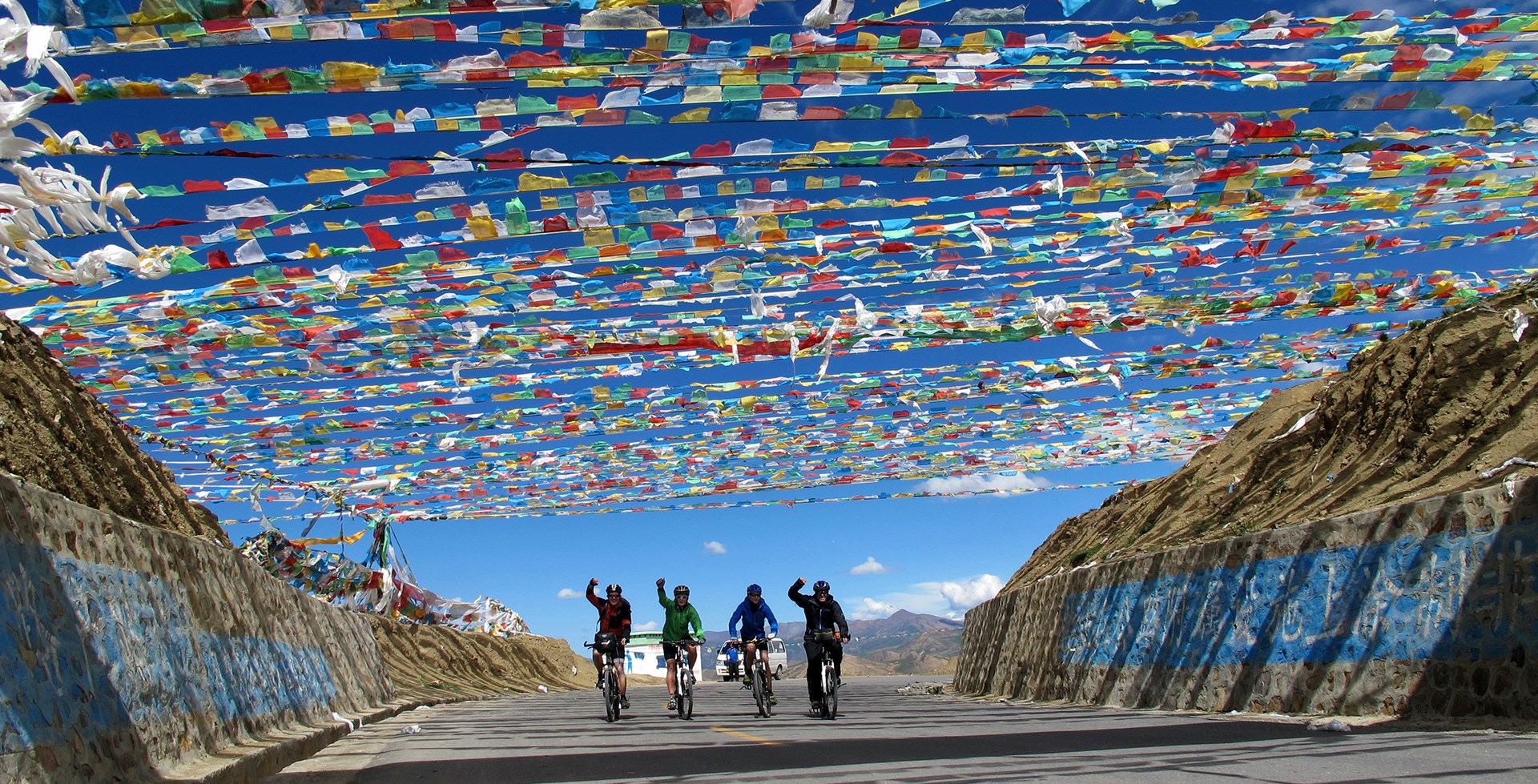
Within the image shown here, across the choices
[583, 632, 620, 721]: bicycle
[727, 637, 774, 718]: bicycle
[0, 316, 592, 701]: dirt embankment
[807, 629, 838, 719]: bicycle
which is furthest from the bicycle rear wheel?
[0, 316, 592, 701]: dirt embankment

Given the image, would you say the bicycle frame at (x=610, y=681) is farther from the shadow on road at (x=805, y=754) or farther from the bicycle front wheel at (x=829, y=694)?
the shadow on road at (x=805, y=754)

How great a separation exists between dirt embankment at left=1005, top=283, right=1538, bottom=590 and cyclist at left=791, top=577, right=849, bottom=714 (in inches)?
182

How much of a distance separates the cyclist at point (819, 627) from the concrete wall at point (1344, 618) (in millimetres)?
3728

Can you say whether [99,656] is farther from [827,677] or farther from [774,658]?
[774,658]

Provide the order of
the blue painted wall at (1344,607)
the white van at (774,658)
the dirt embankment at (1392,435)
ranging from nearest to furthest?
1. the blue painted wall at (1344,607)
2. the dirt embankment at (1392,435)
3. the white van at (774,658)

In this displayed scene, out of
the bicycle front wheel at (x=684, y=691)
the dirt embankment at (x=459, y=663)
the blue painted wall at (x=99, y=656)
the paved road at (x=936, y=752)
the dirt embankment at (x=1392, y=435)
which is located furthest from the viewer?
the dirt embankment at (x=459, y=663)

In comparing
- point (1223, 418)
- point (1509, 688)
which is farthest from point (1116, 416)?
point (1509, 688)

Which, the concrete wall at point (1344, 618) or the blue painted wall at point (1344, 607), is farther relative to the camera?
the blue painted wall at point (1344, 607)

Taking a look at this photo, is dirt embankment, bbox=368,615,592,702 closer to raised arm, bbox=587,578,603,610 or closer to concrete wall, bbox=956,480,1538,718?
raised arm, bbox=587,578,603,610

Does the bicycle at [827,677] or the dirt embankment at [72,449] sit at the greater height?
the dirt embankment at [72,449]

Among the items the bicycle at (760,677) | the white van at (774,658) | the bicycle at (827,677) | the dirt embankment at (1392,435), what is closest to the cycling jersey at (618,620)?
the bicycle at (760,677)

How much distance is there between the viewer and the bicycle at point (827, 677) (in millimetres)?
13664

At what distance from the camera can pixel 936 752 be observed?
8.25 metres

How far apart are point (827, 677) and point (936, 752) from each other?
5.51 meters
